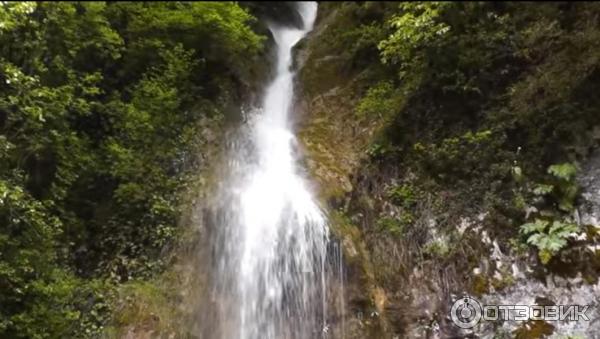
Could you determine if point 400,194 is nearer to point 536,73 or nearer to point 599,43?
point 536,73

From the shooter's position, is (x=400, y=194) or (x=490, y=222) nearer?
(x=490, y=222)

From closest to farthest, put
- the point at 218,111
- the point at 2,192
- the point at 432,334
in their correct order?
the point at 2,192, the point at 432,334, the point at 218,111

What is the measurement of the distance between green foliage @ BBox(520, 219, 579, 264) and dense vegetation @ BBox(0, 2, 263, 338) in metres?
4.79

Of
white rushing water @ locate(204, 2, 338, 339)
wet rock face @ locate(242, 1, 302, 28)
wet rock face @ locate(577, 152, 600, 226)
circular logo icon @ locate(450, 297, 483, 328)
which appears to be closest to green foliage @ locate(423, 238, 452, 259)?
circular logo icon @ locate(450, 297, 483, 328)

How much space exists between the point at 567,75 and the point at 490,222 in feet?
7.91

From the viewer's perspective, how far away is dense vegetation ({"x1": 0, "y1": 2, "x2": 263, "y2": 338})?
5.75m

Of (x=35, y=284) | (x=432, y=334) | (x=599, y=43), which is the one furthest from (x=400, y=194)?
(x=35, y=284)

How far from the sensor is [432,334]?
6.02 m

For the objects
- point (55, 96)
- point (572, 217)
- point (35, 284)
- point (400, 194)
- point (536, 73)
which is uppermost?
point (536, 73)

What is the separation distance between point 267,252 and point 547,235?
11.9 ft

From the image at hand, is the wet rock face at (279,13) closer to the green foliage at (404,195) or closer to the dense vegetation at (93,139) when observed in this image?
the dense vegetation at (93,139)

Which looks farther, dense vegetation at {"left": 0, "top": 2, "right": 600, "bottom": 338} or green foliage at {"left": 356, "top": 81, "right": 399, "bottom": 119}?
green foliage at {"left": 356, "top": 81, "right": 399, "bottom": 119}

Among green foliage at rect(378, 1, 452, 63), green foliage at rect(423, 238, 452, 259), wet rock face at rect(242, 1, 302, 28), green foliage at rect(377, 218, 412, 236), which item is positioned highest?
wet rock face at rect(242, 1, 302, 28)

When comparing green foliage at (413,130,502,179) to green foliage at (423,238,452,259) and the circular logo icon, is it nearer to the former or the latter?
green foliage at (423,238,452,259)
